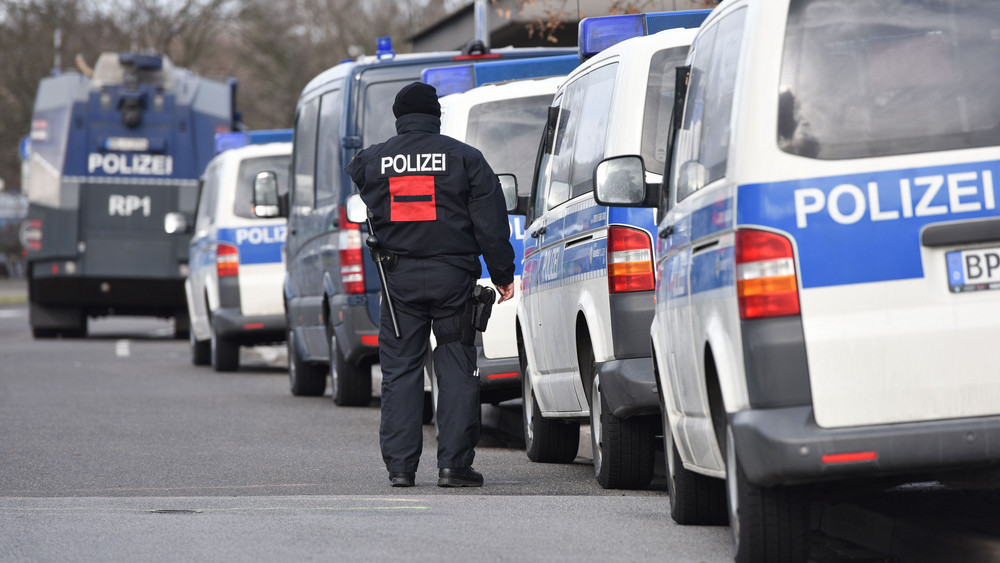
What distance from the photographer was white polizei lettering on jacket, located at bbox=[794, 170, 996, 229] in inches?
201

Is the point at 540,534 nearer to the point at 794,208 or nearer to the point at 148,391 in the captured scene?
the point at 794,208

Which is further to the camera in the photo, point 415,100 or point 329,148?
point 329,148

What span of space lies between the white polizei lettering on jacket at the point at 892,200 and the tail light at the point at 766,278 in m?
0.10

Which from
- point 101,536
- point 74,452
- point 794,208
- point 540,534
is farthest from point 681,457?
point 74,452

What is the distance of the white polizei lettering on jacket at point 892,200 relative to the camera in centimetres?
509

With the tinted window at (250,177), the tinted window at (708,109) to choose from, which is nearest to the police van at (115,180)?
the tinted window at (250,177)

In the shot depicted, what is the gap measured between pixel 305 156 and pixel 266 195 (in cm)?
171

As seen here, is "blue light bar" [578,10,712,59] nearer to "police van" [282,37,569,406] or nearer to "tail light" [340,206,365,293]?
"police van" [282,37,569,406]

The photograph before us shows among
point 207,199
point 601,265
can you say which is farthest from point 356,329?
point 207,199

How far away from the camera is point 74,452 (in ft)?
33.2

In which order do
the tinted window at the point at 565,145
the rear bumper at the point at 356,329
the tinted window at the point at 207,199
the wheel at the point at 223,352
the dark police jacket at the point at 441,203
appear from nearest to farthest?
1. the dark police jacket at the point at 441,203
2. the tinted window at the point at 565,145
3. the rear bumper at the point at 356,329
4. the wheel at the point at 223,352
5. the tinted window at the point at 207,199

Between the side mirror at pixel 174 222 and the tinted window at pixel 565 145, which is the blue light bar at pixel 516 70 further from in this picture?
the side mirror at pixel 174 222

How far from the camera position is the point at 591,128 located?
8.06 meters

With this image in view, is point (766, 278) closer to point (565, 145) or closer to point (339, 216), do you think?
point (565, 145)
